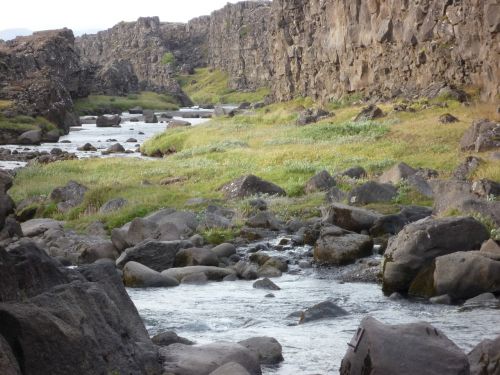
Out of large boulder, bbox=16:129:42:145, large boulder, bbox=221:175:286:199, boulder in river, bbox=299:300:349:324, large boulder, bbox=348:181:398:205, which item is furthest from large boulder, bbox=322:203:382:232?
large boulder, bbox=16:129:42:145

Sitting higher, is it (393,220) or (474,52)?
(474,52)

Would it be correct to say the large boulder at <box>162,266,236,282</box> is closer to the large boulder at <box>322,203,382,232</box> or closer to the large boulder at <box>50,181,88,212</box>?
the large boulder at <box>322,203,382,232</box>

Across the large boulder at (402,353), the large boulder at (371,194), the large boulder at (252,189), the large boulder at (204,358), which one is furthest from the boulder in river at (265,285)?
the large boulder at (252,189)

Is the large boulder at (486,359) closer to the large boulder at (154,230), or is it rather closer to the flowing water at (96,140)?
the large boulder at (154,230)

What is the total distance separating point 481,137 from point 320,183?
9.17 m

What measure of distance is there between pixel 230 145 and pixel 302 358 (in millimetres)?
38881

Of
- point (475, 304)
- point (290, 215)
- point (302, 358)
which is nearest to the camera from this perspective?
point (302, 358)

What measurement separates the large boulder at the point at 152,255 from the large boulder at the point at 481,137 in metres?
19.0

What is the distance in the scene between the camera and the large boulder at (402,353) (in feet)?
32.5

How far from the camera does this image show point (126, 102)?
154 meters

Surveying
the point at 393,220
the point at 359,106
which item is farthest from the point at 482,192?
the point at 359,106

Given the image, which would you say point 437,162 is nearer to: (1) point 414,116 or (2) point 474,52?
(1) point 414,116

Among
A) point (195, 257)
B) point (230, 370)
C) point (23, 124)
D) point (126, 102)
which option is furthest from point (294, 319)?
point (126, 102)

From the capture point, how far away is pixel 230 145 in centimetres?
5106
